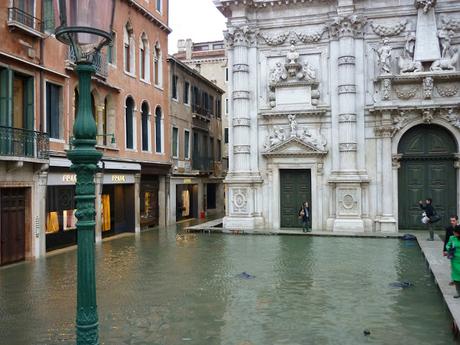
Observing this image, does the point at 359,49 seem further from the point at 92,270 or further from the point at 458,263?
the point at 92,270

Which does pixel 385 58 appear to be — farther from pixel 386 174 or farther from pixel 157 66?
pixel 157 66

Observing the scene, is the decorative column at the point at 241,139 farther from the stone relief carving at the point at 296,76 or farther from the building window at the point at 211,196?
the building window at the point at 211,196

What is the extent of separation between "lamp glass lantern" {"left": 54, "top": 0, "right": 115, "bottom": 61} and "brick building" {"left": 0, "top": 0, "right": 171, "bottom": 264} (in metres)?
4.76

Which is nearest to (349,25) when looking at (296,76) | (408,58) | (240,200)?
(408,58)

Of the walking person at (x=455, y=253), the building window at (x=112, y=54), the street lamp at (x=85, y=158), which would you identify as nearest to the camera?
the street lamp at (x=85, y=158)

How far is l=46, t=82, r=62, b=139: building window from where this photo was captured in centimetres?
1822

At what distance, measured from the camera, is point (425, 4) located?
74.2 ft

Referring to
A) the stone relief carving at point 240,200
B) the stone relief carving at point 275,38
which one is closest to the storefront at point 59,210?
the stone relief carving at point 240,200

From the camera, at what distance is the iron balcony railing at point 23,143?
1512cm

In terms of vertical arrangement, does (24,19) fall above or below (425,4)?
below

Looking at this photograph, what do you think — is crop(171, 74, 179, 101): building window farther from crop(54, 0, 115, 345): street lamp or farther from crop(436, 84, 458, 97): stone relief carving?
crop(54, 0, 115, 345): street lamp

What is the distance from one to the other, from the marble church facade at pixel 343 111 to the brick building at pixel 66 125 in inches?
172

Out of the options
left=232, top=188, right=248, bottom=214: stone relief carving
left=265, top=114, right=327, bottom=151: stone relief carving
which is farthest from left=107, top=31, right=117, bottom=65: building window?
left=232, top=188, right=248, bottom=214: stone relief carving

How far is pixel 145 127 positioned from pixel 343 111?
9.91m
